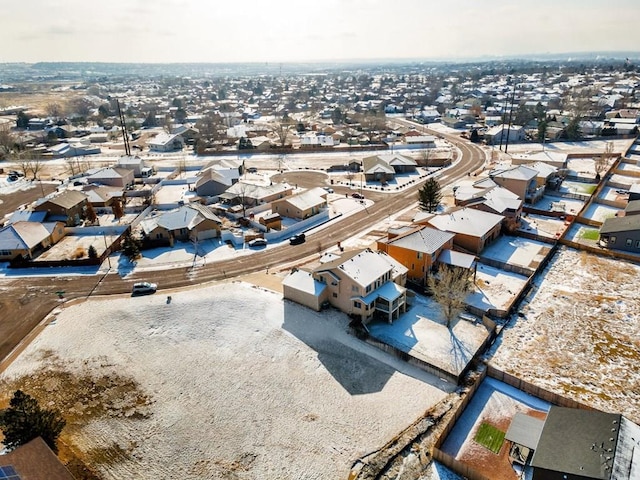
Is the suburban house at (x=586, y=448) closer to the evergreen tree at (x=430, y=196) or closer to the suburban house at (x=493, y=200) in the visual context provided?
the suburban house at (x=493, y=200)

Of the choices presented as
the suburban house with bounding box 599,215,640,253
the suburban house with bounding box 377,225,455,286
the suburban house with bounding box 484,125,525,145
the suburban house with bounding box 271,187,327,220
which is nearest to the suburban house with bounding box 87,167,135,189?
the suburban house with bounding box 271,187,327,220

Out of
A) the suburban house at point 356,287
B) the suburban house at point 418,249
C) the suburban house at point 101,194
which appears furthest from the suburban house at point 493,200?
the suburban house at point 101,194

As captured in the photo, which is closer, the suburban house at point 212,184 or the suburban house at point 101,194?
the suburban house at point 101,194

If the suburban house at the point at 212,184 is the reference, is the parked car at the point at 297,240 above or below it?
below

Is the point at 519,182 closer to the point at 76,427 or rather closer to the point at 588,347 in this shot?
the point at 588,347

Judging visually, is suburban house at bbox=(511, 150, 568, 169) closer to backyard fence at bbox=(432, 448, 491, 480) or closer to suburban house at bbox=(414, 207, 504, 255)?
suburban house at bbox=(414, 207, 504, 255)

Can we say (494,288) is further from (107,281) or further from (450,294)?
(107,281)
